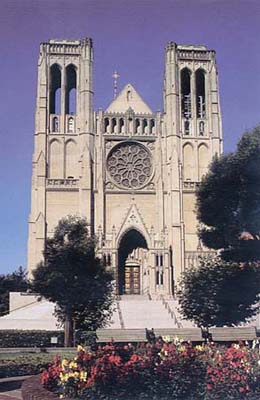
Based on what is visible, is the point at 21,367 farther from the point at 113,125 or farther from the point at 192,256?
the point at 113,125

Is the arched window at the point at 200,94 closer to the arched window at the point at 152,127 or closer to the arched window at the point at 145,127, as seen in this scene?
the arched window at the point at 152,127

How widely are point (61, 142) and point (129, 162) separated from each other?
6837 millimetres

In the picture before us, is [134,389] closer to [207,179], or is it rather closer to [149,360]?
[149,360]

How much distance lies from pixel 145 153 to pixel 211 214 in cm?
3129

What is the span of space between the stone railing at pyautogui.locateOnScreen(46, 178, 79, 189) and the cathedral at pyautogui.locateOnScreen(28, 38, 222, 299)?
0.09 meters

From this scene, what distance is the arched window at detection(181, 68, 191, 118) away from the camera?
57.0 m

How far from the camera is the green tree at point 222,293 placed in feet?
78.3

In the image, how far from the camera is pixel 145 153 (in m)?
55.8

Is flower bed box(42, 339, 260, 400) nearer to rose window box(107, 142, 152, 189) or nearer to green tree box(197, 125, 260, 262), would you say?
green tree box(197, 125, 260, 262)

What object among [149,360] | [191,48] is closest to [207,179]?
[149,360]

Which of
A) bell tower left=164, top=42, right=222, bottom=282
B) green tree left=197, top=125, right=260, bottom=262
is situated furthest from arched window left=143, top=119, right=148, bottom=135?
green tree left=197, top=125, right=260, bottom=262

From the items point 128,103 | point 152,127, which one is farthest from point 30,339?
point 128,103

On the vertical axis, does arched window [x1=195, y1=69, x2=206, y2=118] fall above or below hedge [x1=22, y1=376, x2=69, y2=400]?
above

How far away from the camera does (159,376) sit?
866 cm
